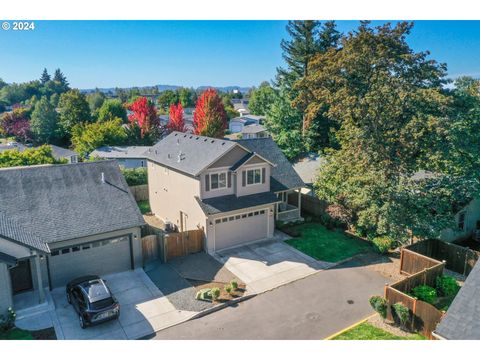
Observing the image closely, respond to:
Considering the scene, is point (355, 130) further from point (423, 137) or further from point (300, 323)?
point (300, 323)

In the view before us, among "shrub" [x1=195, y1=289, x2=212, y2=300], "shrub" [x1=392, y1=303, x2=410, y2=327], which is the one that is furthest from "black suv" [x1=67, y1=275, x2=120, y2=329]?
"shrub" [x1=392, y1=303, x2=410, y2=327]

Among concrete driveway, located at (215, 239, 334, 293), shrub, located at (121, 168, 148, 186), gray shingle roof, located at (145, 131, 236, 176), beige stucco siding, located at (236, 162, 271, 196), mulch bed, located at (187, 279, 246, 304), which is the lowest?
mulch bed, located at (187, 279, 246, 304)

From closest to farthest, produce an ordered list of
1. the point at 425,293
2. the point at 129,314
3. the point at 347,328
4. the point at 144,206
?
1. the point at 347,328
2. the point at 129,314
3. the point at 425,293
4. the point at 144,206

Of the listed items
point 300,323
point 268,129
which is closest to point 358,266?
point 300,323

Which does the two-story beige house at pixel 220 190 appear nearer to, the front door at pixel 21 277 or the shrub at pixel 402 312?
the front door at pixel 21 277

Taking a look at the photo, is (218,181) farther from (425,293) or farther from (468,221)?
(468,221)

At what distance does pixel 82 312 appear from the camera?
48.4ft

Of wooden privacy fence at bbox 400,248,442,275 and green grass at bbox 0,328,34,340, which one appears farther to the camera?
wooden privacy fence at bbox 400,248,442,275

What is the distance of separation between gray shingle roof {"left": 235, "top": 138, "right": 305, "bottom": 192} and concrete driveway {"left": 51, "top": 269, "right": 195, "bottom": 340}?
38.3 feet

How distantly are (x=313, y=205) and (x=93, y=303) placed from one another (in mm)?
18607

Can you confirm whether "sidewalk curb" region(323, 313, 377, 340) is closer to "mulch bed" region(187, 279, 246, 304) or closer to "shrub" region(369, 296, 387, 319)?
"shrub" region(369, 296, 387, 319)

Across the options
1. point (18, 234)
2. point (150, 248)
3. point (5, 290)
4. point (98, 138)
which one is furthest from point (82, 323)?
point (98, 138)

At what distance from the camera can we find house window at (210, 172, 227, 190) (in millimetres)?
23094

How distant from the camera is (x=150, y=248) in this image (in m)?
20.8
